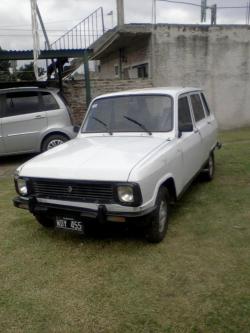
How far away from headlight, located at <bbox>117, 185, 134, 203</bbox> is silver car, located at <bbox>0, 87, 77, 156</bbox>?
548cm

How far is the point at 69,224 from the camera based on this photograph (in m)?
3.94

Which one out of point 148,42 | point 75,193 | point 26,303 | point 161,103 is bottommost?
point 26,303

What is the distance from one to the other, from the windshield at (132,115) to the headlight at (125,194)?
1382 millimetres

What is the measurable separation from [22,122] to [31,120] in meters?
0.21

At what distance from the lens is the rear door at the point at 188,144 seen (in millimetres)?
4859

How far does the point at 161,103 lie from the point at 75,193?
191 cm

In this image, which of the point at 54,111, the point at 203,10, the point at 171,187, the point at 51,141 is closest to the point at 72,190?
the point at 171,187

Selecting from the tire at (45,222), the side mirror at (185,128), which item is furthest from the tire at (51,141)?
the side mirror at (185,128)

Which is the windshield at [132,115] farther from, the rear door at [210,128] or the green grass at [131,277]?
the rear door at [210,128]

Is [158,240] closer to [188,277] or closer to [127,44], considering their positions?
[188,277]

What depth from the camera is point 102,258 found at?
3912mm

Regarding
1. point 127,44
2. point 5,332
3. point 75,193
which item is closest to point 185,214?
point 75,193

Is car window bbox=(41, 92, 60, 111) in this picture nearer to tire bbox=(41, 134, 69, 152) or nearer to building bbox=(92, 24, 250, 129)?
tire bbox=(41, 134, 69, 152)

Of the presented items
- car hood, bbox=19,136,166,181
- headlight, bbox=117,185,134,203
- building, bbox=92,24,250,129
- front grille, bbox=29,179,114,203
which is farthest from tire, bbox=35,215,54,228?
building, bbox=92,24,250,129
